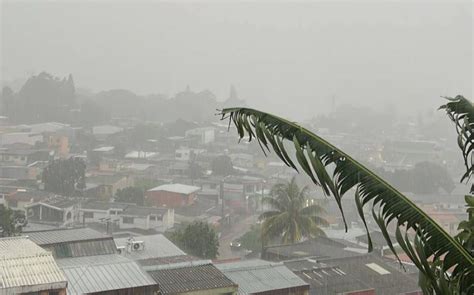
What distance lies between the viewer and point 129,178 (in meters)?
24.4

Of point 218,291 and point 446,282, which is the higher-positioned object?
point 446,282

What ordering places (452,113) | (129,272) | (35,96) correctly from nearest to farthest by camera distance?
(452,113), (129,272), (35,96)

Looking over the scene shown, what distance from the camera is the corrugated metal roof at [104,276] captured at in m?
6.49

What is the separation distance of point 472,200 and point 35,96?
4625cm

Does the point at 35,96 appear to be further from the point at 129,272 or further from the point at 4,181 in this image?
the point at 129,272

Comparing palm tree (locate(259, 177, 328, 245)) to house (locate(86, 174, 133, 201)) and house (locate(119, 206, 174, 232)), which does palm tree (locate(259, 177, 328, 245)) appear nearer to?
house (locate(119, 206, 174, 232))

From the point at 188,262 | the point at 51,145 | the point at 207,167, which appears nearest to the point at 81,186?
the point at 207,167

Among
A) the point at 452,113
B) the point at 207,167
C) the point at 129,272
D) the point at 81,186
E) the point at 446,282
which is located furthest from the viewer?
the point at 207,167

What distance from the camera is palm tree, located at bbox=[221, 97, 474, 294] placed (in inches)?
73.5

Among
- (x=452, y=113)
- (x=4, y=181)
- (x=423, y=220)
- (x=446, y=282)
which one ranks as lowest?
(x=4, y=181)

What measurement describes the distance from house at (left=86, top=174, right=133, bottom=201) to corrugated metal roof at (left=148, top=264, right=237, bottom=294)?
14.3 m

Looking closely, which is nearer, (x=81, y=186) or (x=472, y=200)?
(x=472, y=200)

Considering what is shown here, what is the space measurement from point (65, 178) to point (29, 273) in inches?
622

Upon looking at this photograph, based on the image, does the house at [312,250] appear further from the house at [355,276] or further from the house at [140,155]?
the house at [140,155]
